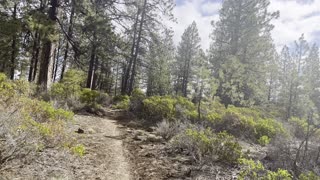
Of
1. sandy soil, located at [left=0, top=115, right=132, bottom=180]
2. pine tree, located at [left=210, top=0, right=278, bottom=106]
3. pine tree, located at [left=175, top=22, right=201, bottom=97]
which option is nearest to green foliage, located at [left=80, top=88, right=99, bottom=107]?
sandy soil, located at [left=0, top=115, right=132, bottom=180]

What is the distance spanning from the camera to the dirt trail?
480cm

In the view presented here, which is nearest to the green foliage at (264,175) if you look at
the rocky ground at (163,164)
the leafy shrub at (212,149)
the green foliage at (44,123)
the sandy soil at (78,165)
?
the rocky ground at (163,164)

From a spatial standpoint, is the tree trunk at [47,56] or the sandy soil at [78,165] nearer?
the sandy soil at [78,165]

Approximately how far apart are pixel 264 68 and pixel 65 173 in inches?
845

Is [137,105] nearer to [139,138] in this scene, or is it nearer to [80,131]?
[139,138]

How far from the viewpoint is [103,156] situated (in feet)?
19.0

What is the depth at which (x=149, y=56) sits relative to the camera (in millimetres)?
22500

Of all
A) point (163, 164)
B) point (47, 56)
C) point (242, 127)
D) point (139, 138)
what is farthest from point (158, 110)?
point (47, 56)

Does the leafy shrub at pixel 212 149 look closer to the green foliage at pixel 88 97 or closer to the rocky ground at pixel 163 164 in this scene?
the rocky ground at pixel 163 164

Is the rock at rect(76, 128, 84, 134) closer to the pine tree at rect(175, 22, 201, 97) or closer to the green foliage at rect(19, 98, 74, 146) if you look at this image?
the green foliage at rect(19, 98, 74, 146)

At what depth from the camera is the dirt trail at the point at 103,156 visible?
480cm

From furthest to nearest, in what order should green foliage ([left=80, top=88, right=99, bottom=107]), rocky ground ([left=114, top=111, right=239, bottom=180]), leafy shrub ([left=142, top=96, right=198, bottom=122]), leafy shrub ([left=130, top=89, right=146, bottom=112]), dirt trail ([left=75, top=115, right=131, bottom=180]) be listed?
green foliage ([left=80, top=88, right=99, bottom=107]) < leafy shrub ([left=130, top=89, right=146, bottom=112]) < leafy shrub ([left=142, top=96, right=198, bottom=122]) < rocky ground ([left=114, top=111, right=239, bottom=180]) < dirt trail ([left=75, top=115, right=131, bottom=180])

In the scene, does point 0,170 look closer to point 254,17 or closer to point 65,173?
point 65,173

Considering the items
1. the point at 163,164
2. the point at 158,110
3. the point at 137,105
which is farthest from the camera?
the point at 137,105
